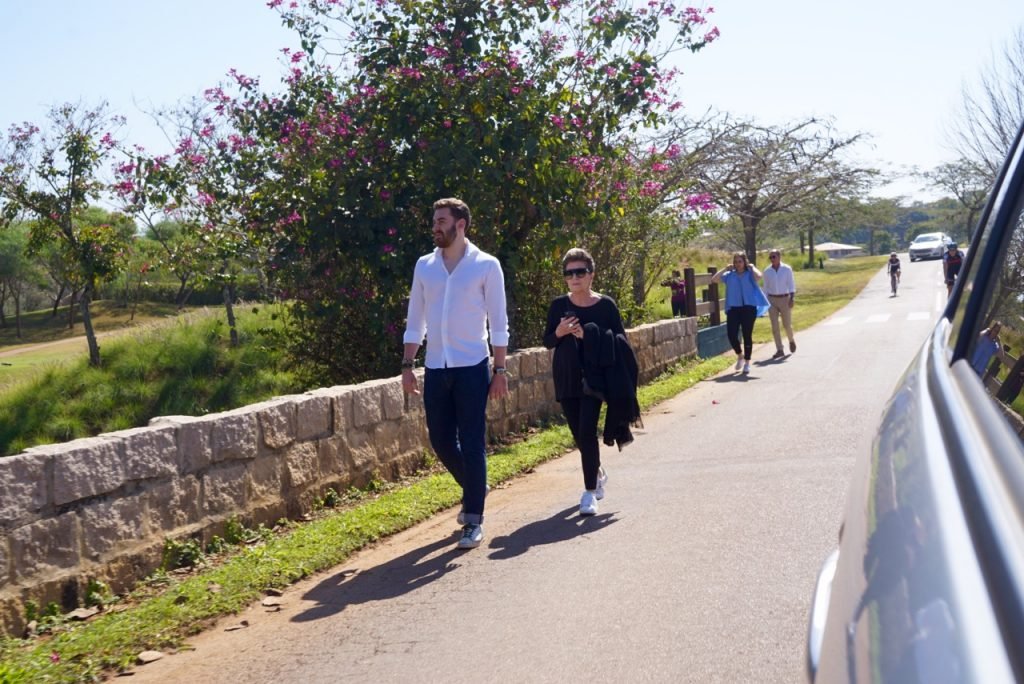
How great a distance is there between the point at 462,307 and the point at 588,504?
161 cm

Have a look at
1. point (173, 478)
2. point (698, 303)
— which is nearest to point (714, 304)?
point (698, 303)

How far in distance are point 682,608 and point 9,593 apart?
3.09 metres

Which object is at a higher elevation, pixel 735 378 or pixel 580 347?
pixel 580 347

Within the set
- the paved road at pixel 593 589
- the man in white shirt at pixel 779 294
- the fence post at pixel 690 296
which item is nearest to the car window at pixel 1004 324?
the paved road at pixel 593 589

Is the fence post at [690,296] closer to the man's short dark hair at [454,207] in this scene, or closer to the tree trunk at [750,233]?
the man's short dark hair at [454,207]

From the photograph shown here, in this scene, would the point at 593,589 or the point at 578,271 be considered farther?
the point at 578,271

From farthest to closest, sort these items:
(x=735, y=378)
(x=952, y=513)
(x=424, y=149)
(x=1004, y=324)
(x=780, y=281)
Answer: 1. (x=780, y=281)
2. (x=735, y=378)
3. (x=424, y=149)
4. (x=1004, y=324)
5. (x=952, y=513)

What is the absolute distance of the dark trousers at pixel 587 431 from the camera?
7.91m

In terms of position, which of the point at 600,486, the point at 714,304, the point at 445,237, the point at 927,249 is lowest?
the point at 600,486

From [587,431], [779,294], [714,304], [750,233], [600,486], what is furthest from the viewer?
[750,233]

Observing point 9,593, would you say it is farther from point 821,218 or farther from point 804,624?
point 821,218

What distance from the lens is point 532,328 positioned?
14.3 meters

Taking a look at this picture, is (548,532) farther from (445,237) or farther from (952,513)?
(952,513)

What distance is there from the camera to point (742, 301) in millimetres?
17812
